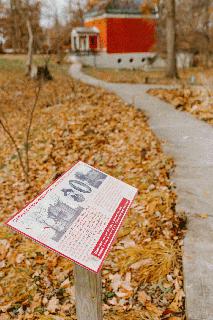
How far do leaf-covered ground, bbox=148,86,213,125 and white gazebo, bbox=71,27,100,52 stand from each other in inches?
1007

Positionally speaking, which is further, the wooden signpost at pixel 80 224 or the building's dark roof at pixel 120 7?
the building's dark roof at pixel 120 7

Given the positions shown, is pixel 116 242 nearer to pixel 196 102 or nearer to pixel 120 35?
pixel 196 102

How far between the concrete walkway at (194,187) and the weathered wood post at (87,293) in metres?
1.01

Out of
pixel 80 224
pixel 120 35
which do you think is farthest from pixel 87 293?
pixel 120 35

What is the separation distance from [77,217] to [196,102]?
28.3ft

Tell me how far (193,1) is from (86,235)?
4163cm

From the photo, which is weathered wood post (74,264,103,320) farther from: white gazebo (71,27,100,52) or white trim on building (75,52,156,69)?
white gazebo (71,27,100,52)

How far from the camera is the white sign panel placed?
2.17m

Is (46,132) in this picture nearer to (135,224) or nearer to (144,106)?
(144,106)

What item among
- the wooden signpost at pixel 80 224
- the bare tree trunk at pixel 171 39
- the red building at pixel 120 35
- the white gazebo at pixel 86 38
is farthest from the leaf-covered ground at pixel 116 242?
the white gazebo at pixel 86 38

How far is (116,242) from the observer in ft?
14.4

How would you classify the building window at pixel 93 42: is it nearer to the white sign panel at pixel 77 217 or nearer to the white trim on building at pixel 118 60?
the white trim on building at pixel 118 60

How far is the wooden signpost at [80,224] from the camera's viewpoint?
218 centimetres

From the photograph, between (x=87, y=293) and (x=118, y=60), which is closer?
(x=87, y=293)
